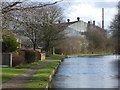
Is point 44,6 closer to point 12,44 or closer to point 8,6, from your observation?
point 8,6

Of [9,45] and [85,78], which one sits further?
[9,45]

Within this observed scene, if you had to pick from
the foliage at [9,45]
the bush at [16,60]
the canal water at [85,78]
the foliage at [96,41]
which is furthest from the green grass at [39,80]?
the foliage at [96,41]

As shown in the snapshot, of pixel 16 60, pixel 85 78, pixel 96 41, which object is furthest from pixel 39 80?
pixel 96 41

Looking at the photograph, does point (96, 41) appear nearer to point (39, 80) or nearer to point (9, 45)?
point (9, 45)

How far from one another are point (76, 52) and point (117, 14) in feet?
64.9

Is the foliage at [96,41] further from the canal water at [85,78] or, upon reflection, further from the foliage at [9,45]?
the foliage at [9,45]

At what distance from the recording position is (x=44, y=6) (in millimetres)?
12008

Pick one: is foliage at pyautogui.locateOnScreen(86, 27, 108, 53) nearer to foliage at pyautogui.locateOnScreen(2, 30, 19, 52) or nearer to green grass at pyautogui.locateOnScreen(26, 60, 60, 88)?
foliage at pyautogui.locateOnScreen(2, 30, 19, 52)

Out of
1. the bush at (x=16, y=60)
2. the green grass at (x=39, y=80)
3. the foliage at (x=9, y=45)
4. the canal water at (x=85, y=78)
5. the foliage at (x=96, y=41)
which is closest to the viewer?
the green grass at (x=39, y=80)

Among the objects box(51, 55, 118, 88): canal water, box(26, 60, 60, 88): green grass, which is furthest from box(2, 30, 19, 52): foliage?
box(26, 60, 60, 88): green grass

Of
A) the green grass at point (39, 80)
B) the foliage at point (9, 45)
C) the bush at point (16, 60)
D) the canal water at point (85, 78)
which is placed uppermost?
the foliage at point (9, 45)

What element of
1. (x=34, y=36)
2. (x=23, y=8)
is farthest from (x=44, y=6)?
(x=34, y=36)

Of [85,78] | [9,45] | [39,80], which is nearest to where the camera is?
[39,80]

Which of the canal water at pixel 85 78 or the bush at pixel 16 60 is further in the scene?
the bush at pixel 16 60
